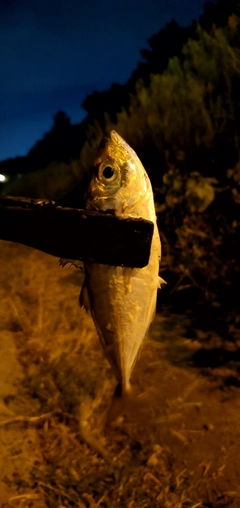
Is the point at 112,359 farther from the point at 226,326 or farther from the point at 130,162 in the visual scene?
the point at 226,326

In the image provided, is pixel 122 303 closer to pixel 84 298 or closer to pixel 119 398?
pixel 84 298

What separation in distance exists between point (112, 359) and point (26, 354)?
8.62 ft

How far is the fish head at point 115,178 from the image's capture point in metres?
1.78

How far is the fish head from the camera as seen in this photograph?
5.84ft

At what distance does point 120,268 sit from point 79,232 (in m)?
0.32

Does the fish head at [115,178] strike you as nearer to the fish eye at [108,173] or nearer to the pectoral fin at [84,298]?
the fish eye at [108,173]

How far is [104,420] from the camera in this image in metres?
3.61

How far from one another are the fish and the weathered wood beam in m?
0.23

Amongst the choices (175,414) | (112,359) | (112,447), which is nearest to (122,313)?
(112,359)

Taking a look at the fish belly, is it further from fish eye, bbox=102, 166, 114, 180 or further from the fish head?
fish eye, bbox=102, 166, 114, 180

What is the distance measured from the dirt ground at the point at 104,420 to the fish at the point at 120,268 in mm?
1511

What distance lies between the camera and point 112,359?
7.01ft

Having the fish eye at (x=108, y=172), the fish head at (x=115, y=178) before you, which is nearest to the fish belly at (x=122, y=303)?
the fish head at (x=115, y=178)

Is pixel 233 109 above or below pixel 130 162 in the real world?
above
